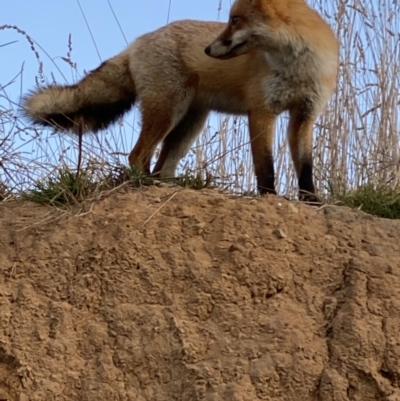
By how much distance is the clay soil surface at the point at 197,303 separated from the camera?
259cm

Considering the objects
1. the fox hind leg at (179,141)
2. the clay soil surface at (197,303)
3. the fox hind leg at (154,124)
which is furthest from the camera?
the fox hind leg at (179,141)

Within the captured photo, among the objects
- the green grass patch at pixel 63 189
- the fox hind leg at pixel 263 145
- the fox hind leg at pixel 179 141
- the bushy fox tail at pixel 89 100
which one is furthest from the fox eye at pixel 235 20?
the green grass patch at pixel 63 189

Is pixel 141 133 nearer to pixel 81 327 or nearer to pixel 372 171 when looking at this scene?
pixel 372 171

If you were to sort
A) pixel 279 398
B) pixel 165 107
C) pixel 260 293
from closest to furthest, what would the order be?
pixel 279 398 < pixel 260 293 < pixel 165 107

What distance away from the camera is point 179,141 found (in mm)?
4613

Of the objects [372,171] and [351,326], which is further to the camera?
[372,171]

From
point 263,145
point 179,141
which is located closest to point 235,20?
point 263,145

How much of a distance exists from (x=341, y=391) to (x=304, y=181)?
1596 millimetres

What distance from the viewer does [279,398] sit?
8.39 ft

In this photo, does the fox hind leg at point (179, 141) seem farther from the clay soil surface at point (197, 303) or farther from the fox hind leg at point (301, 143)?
the clay soil surface at point (197, 303)

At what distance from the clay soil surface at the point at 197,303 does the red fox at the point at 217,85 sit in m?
0.84

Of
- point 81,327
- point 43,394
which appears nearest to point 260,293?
point 81,327

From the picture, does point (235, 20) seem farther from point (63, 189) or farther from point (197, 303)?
point (197, 303)

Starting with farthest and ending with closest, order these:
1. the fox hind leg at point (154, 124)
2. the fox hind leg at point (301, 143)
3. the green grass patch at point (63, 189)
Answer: the fox hind leg at point (154, 124) → the fox hind leg at point (301, 143) → the green grass patch at point (63, 189)
